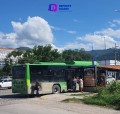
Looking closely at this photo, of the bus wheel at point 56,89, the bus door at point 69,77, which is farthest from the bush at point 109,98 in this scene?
the bus door at point 69,77

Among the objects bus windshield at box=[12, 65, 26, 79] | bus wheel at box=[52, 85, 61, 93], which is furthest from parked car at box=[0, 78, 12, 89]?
bus windshield at box=[12, 65, 26, 79]

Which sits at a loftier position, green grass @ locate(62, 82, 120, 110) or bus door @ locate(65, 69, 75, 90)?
bus door @ locate(65, 69, 75, 90)

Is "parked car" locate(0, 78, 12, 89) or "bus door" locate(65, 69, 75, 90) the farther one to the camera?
"parked car" locate(0, 78, 12, 89)

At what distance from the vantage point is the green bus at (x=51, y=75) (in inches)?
1147

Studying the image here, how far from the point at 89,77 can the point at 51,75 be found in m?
4.25

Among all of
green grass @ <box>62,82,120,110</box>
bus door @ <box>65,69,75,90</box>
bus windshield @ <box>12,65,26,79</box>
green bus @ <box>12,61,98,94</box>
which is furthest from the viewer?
bus door @ <box>65,69,75,90</box>

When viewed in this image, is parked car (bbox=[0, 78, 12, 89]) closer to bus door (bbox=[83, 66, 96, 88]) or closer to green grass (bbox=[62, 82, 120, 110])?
bus door (bbox=[83, 66, 96, 88])

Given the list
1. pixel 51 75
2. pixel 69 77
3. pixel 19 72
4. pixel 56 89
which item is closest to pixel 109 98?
pixel 51 75

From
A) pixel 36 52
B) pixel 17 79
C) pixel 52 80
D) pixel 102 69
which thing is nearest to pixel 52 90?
pixel 52 80

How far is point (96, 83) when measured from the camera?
3275 centimetres

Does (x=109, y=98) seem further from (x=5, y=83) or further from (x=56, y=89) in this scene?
(x=5, y=83)

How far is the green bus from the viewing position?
29.1 metres

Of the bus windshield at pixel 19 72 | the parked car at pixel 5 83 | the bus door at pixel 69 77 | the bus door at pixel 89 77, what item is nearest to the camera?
the bus windshield at pixel 19 72

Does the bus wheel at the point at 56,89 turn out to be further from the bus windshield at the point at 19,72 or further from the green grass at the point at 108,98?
the green grass at the point at 108,98
